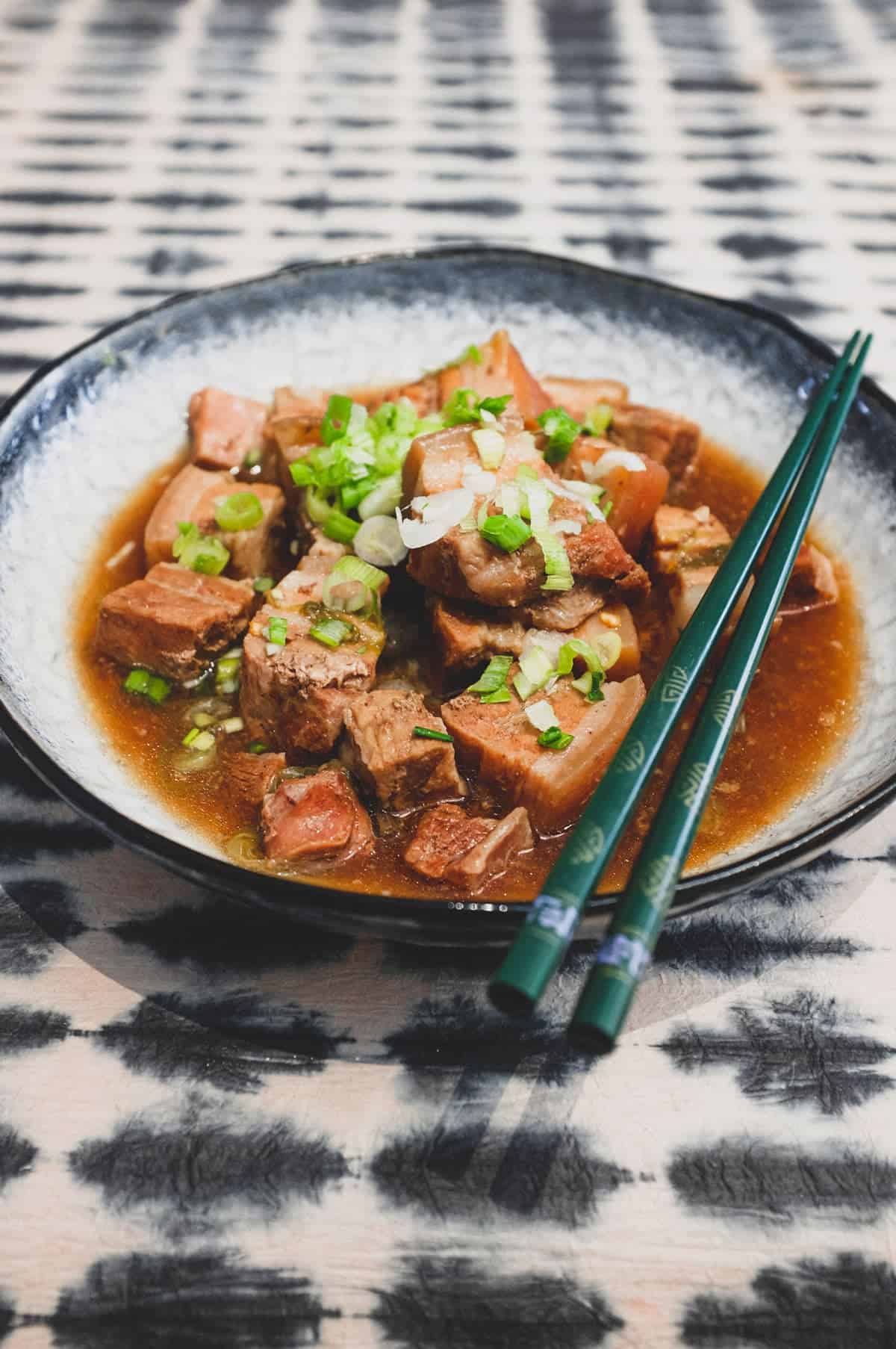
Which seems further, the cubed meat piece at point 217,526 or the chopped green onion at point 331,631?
the cubed meat piece at point 217,526

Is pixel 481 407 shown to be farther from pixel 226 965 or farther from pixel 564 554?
pixel 226 965

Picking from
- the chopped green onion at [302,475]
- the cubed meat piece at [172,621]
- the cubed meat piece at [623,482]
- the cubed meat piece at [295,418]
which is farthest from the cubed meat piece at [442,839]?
the cubed meat piece at [295,418]

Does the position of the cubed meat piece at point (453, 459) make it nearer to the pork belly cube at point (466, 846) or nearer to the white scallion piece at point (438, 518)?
the white scallion piece at point (438, 518)

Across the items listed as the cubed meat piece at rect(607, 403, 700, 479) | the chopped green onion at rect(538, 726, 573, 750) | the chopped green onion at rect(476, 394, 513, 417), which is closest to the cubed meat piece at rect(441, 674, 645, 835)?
the chopped green onion at rect(538, 726, 573, 750)

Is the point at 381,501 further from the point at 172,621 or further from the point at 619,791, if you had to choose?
the point at 619,791

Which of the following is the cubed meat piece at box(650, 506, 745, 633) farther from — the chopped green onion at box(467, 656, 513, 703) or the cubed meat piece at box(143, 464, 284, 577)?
the cubed meat piece at box(143, 464, 284, 577)
